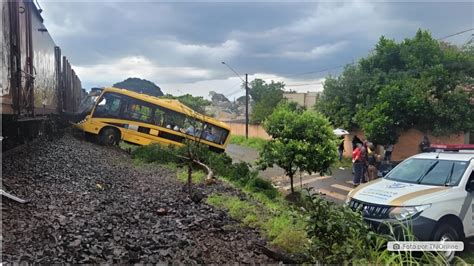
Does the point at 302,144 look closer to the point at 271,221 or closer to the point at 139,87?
the point at 271,221

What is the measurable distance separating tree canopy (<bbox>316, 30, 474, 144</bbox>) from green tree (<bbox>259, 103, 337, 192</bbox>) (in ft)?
34.5

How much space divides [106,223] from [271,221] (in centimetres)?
229

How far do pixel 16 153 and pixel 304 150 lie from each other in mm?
7275

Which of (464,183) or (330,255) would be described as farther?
(464,183)

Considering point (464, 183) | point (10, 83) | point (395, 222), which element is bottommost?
point (395, 222)

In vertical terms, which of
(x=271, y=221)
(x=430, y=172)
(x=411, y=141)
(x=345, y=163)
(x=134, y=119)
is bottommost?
(x=345, y=163)

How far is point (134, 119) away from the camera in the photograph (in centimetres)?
1691

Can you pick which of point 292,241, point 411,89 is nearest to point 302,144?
point 292,241

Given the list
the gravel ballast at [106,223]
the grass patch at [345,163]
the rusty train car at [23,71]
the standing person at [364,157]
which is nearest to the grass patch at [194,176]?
the gravel ballast at [106,223]

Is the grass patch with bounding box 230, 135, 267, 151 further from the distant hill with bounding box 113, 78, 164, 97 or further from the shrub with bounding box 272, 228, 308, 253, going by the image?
the shrub with bounding box 272, 228, 308, 253

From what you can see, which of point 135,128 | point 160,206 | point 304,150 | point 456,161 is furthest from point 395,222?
point 135,128

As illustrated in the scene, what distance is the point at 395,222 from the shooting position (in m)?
5.95

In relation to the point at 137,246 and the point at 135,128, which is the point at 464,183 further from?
the point at 135,128

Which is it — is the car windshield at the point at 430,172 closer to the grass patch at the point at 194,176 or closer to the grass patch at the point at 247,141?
the grass patch at the point at 194,176
